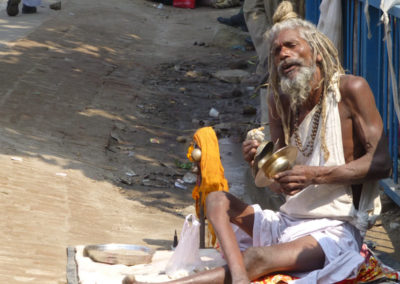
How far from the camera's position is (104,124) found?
9750 mm

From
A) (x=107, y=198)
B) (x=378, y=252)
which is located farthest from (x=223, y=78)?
(x=378, y=252)

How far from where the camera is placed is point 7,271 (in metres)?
4.50

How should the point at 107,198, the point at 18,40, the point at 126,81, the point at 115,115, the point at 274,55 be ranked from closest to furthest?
the point at 274,55
the point at 107,198
the point at 115,115
the point at 126,81
the point at 18,40

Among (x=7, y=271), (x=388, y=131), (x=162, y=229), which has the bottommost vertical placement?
(x=162, y=229)

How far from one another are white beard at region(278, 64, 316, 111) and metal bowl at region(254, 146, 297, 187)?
291 mm

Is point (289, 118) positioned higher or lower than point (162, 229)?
higher

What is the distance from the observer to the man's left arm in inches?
146

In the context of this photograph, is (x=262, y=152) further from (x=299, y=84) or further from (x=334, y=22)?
(x=334, y=22)

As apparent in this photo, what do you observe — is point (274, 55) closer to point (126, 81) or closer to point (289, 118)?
point (289, 118)

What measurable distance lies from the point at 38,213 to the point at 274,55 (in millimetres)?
2862

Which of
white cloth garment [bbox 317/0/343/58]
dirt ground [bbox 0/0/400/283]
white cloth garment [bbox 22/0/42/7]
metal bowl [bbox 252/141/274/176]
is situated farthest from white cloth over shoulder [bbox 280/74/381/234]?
white cloth garment [bbox 22/0/42/7]

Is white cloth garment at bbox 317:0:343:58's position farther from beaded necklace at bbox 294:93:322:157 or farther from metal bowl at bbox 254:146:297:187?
metal bowl at bbox 254:146:297:187

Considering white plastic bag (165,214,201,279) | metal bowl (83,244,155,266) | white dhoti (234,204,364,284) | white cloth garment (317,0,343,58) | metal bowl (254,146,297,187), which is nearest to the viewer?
white dhoti (234,204,364,284)

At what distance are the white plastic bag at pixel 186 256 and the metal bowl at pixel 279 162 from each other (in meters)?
0.68
